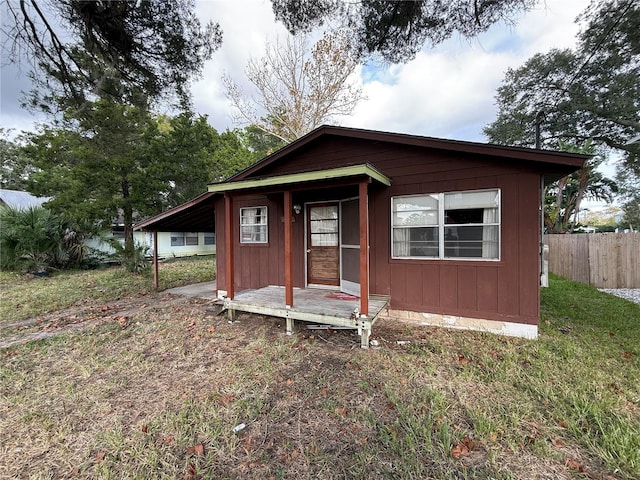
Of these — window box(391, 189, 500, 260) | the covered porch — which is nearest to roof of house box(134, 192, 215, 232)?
the covered porch

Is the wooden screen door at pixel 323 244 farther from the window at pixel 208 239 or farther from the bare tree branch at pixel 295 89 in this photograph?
the window at pixel 208 239

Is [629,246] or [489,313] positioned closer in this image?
[489,313]

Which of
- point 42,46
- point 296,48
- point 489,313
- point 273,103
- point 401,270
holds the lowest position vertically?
point 489,313

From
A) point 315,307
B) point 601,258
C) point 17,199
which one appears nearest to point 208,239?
point 17,199

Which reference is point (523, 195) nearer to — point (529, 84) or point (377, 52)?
point (377, 52)

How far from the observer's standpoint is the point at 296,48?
12.7 metres

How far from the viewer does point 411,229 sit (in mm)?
4922

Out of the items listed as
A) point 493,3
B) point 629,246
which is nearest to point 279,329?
point 493,3

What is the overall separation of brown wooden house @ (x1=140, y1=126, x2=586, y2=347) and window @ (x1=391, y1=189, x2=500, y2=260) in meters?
0.02

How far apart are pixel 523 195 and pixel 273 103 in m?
12.8

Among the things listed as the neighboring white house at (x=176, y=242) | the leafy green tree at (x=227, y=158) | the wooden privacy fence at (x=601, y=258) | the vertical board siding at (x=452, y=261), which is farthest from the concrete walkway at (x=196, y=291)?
the wooden privacy fence at (x=601, y=258)

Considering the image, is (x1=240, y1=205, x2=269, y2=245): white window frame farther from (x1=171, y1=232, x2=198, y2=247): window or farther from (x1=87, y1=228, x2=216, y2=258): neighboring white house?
(x1=171, y1=232, x2=198, y2=247): window

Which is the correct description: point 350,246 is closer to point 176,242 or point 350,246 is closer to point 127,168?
point 127,168

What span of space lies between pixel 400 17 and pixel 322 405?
5958mm
